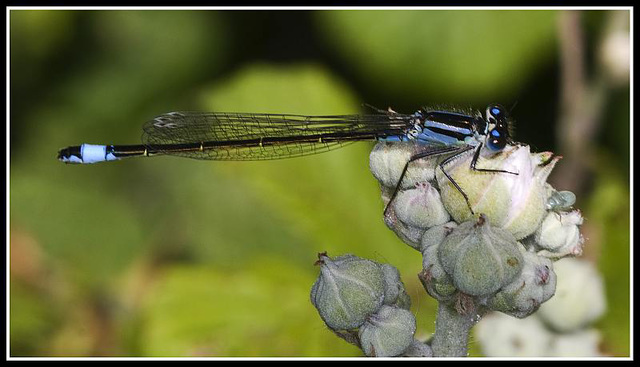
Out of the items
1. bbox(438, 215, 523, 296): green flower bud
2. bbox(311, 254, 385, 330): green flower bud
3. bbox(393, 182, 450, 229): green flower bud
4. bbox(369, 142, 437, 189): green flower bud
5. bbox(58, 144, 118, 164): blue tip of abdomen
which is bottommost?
bbox(311, 254, 385, 330): green flower bud

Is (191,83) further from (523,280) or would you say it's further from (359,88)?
(523,280)

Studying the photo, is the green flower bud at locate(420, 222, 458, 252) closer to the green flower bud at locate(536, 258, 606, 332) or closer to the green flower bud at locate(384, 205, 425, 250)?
the green flower bud at locate(384, 205, 425, 250)

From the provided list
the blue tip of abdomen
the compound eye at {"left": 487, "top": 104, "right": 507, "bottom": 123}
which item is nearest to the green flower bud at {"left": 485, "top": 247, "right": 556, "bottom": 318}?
the compound eye at {"left": 487, "top": 104, "right": 507, "bottom": 123}

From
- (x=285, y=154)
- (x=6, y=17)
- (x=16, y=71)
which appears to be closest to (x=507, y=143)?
(x=285, y=154)

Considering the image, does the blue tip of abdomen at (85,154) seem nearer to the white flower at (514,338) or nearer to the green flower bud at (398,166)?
the green flower bud at (398,166)

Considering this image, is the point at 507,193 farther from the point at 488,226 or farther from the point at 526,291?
the point at 526,291

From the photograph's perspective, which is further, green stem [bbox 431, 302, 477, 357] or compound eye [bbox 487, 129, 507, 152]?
compound eye [bbox 487, 129, 507, 152]
